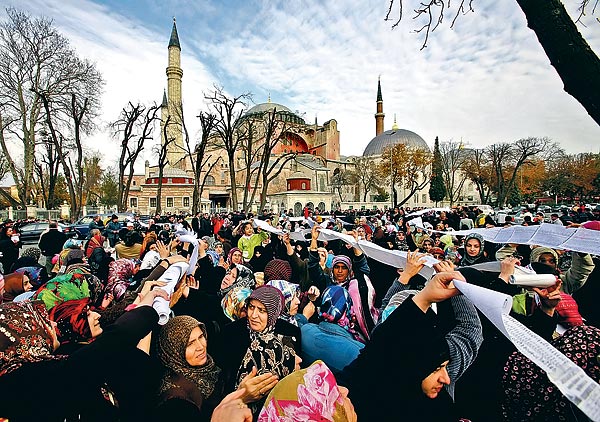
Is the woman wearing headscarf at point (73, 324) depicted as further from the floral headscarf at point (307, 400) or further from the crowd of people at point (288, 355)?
the floral headscarf at point (307, 400)

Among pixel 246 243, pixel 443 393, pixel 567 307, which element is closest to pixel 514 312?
pixel 567 307

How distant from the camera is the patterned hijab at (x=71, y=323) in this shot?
210 centimetres

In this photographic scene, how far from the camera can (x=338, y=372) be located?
235cm

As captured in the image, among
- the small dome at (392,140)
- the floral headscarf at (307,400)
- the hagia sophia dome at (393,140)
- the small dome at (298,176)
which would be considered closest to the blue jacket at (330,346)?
the floral headscarf at (307,400)

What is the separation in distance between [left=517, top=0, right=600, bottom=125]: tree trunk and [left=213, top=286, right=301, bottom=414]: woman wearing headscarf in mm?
3109

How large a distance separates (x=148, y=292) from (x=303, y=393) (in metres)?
1.31

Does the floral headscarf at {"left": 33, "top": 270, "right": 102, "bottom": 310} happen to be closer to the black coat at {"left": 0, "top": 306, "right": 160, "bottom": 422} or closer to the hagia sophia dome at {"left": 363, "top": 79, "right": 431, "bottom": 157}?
the black coat at {"left": 0, "top": 306, "right": 160, "bottom": 422}

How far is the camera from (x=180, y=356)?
6.68ft

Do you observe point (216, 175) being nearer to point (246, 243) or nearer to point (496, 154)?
point (496, 154)

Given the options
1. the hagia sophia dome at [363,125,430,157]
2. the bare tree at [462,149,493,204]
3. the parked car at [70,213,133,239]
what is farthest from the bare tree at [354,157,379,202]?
the parked car at [70,213,133,239]

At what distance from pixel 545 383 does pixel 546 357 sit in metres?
0.80

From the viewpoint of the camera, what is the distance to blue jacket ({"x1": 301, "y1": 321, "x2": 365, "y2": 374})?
7.91 feet

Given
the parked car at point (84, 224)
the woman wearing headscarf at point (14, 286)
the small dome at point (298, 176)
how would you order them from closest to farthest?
the woman wearing headscarf at point (14, 286), the parked car at point (84, 224), the small dome at point (298, 176)

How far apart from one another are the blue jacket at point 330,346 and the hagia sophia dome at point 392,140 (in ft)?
240
